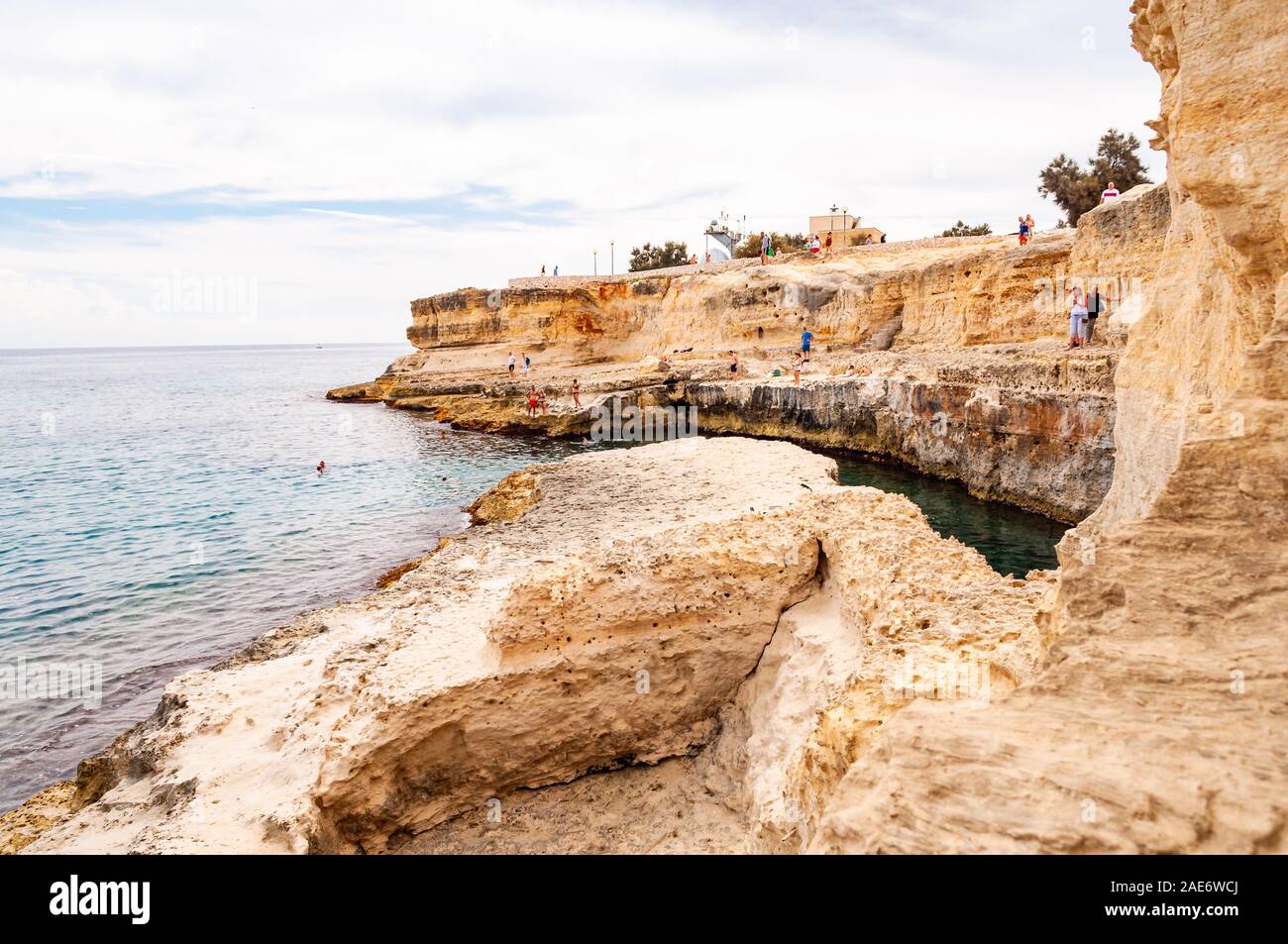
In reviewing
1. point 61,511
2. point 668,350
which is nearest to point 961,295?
point 668,350

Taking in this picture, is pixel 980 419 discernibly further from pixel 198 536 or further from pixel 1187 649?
pixel 198 536

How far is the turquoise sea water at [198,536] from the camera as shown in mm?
11281

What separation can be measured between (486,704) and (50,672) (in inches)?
354

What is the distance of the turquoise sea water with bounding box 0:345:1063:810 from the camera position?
11.3 m

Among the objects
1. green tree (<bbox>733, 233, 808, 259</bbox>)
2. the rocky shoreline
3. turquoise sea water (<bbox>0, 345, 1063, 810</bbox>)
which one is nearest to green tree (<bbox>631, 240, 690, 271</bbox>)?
green tree (<bbox>733, 233, 808, 259</bbox>)

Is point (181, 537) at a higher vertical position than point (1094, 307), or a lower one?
lower

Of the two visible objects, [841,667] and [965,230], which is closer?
[841,667]

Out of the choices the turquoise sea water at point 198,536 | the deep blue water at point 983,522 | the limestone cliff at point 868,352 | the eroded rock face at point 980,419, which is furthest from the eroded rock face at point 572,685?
the limestone cliff at point 868,352

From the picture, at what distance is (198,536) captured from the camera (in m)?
18.9

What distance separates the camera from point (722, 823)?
6.18 m

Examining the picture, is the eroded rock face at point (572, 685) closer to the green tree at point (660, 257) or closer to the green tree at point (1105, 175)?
the green tree at point (1105, 175)

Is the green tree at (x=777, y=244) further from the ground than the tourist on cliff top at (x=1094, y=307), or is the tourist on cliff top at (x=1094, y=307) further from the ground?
the green tree at (x=777, y=244)

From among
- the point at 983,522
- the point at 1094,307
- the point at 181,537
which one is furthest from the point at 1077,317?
the point at 181,537
